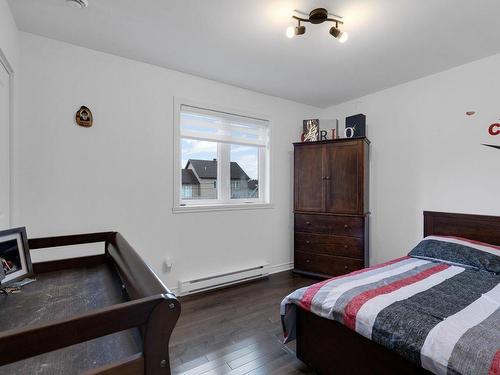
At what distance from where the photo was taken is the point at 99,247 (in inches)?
94.2

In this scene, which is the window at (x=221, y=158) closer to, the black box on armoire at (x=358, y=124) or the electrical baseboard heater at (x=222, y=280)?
the electrical baseboard heater at (x=222, y=280)

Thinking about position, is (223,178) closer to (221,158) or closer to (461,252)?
(221,158)

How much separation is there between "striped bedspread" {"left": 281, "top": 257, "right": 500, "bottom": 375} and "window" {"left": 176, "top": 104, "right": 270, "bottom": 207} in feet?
5.65

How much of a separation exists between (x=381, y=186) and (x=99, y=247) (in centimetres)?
323

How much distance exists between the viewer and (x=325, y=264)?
3320mm

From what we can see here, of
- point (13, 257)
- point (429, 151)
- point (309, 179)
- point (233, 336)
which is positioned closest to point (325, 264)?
point (309, 179)

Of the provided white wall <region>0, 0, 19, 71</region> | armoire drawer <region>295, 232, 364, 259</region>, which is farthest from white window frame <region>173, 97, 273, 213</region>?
white wall <region>0, 0, 19, 71</region>

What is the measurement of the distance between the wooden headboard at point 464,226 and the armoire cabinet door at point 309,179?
3.80ft

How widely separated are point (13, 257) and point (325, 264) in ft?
9.81

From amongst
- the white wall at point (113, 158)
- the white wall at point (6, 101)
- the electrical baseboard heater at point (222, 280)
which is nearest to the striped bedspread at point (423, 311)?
the electrical baseboard heater at point (222, 280)

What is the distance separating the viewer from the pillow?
7.05 ft

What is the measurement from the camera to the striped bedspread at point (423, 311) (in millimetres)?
1138

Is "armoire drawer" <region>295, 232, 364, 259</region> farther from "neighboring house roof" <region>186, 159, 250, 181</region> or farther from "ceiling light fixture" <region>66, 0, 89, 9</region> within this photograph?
"ceiling light fixture" <region>66, 0, 89, 9</region>

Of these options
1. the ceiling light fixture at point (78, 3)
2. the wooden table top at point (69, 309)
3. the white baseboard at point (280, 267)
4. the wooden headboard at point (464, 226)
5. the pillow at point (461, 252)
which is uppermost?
the ceiling light fixture at point (78, 3)
